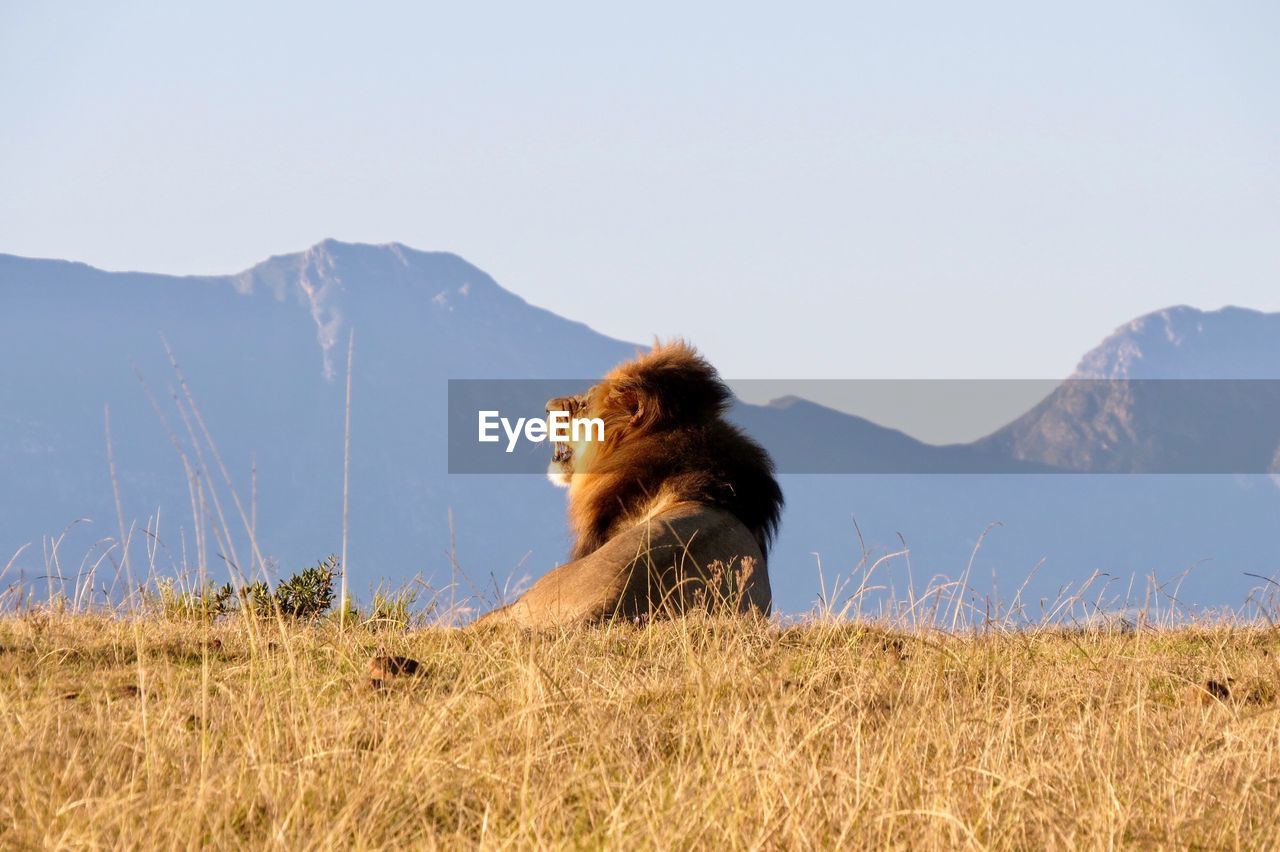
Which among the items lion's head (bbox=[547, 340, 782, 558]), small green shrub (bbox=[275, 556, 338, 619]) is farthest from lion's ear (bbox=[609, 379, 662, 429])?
small green shrub (bbox=[275, 556, 338, 619])

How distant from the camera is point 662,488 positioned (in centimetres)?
862

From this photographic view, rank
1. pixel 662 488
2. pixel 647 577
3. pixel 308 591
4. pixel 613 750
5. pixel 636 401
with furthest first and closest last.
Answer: pixel 308 591 < pixel 636 401 < pixel 662 488 < pixel 647 577 < pixel 613 750

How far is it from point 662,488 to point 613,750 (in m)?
4.54

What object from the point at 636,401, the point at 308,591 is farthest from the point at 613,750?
the point at 308,591

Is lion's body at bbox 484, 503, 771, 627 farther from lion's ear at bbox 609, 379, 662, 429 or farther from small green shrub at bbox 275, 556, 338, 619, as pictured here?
small green shrub at bbox 275, 556, 338, 619

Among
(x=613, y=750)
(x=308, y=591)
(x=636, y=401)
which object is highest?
(x=636, y=401)

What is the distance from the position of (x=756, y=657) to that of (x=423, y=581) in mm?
1826

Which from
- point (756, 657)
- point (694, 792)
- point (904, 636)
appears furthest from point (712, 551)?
point (694, 792)

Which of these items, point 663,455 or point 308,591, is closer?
point 663,455

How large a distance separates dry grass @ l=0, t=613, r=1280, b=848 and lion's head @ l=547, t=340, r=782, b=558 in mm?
2524

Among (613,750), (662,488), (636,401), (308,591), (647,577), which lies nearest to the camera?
(613,750)

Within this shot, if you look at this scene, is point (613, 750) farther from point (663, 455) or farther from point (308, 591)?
point (308, 591)

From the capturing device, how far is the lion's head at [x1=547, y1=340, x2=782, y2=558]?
8.59 metres

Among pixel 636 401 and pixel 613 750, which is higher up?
pixel 636 401
